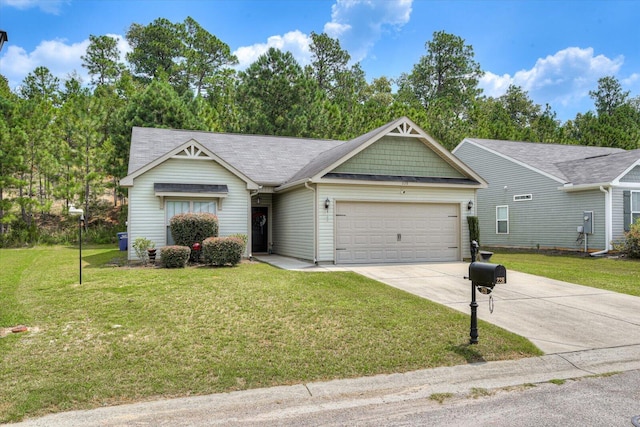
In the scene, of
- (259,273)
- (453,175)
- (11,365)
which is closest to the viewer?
(11,365)

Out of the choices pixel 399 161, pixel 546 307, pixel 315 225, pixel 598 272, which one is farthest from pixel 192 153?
pixel 598 272

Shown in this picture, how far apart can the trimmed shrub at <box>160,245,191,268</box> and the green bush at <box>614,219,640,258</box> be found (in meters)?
15.4

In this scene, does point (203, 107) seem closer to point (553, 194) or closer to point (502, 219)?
point (502, 219)

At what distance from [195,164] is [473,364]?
1196 cm

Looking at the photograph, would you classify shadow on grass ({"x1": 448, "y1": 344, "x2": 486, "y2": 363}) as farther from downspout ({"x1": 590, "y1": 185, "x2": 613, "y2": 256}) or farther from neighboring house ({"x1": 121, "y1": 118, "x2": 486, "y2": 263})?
downspout ({"x1": 590, "y1": 185, "x2": 613, "y2": 256})

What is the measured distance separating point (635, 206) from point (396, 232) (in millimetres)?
10471

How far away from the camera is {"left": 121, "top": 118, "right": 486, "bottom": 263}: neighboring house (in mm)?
14266

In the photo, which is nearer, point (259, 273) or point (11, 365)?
point (11, 365)

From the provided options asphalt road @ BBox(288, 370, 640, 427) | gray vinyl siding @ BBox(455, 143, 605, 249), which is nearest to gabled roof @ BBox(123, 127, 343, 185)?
gray vinyl siding @ BBox(455, 143, 605, 249)

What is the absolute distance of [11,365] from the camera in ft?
16.4

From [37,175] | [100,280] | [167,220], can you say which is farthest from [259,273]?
[37,175]

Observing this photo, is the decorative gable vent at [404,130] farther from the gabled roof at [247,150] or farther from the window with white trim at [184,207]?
the window with white trim at [184,207]

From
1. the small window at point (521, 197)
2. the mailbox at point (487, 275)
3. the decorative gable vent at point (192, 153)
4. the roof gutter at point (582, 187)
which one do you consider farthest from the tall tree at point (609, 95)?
the mailbox at point (487, 275)

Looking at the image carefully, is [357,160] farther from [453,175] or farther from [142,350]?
[142,350]
